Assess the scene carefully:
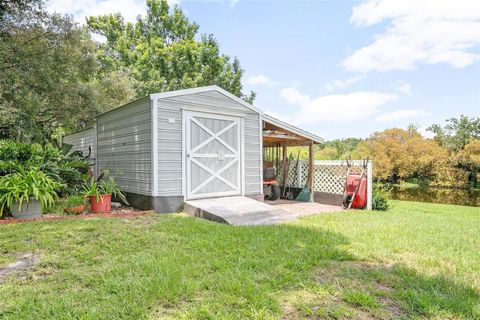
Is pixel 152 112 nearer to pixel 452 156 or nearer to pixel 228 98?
pixel 228 98

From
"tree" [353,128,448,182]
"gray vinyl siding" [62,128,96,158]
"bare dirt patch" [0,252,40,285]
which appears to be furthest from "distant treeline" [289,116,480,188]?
"bare dirt patch" [0,252,40,285]

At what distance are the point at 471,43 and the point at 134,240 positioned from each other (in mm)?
14960

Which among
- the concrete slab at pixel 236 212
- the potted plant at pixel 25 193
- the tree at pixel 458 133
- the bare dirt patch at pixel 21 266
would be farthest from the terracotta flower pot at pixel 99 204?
the tree at pixel 458 133

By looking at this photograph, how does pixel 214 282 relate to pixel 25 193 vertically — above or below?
below

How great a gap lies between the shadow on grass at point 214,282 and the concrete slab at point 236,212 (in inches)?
48.1

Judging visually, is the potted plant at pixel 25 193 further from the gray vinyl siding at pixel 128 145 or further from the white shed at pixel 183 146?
the white shed at pixel 183 146

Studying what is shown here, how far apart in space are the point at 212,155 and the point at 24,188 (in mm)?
3384

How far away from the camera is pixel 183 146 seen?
19.9ft

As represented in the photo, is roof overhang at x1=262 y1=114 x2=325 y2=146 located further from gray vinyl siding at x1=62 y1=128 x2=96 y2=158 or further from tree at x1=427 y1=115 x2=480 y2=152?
tree at x1=427 y1=115 x2=480 y2=152

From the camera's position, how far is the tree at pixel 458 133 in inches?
1000

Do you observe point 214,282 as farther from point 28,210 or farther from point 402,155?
point 402,155

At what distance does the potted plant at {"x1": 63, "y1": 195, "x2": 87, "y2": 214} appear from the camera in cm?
555

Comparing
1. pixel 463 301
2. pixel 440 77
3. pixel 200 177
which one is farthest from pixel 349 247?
pixel 440 77

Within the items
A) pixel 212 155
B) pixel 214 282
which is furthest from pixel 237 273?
pixel 212 155
